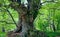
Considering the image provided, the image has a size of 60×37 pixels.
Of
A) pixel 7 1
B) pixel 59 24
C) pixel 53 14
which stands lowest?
pixel 59 24

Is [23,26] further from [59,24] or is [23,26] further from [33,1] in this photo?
[59,24]

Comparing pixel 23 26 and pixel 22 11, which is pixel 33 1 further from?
pixel 23 26

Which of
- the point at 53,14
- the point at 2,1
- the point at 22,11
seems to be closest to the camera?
the point at 2,1

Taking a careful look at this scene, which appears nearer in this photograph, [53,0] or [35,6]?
[35,6]

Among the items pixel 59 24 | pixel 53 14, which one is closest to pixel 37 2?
pixel 53 14

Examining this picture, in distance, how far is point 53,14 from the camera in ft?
43.2

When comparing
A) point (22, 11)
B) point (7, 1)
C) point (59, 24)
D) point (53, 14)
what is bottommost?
point (59, 24)

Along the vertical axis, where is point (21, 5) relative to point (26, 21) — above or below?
above

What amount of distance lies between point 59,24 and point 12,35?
26.5 ft

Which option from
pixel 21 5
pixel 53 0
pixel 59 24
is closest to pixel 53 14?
pixel 59 24

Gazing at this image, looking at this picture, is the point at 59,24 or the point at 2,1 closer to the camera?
the point at 2,1

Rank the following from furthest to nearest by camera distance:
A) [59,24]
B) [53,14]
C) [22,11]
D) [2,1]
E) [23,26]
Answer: [59,24] < [53,14] < [23,26] < [22,11] < [2,1]

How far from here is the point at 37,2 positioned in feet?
22.5

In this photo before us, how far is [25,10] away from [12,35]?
139cm
